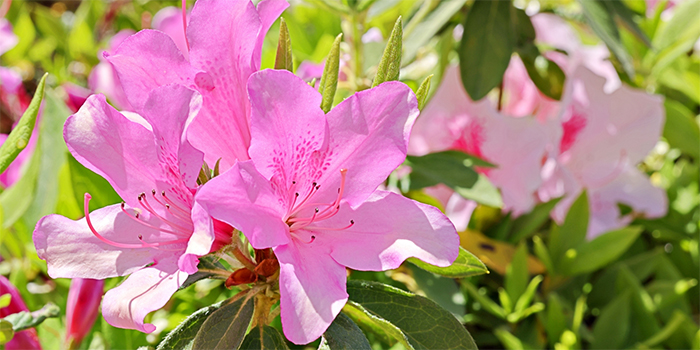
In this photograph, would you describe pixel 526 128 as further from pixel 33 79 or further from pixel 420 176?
pixel 33 79

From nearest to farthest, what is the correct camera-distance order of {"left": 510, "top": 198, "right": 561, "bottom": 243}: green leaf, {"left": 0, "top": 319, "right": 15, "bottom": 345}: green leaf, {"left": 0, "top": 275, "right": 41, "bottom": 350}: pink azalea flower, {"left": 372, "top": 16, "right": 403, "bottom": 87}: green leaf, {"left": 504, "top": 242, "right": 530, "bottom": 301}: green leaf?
{"left": 372, "top": 16, "right": 403, "bottom": 87}: green leaf → {"left": 0, "top": 319, "right": 15, "bottom": 345}: green leaf → {"left": 0, "top": 275, "right": 41, "bottom": 350}: pink azalea flower → {"left": 504, "top": 242, "right": 530, "bottom": 301}: green leaf → {"left": 510, "top": 198, "right": 561, "bottom": 243}: green leaf

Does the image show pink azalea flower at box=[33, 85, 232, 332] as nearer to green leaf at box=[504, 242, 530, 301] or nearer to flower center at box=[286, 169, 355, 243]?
flower center at box=[286, 169, 355, 243]

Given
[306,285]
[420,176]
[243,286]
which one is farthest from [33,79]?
[306,285]

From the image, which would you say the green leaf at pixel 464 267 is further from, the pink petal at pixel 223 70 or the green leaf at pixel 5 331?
the green leaf at pixel 5 331

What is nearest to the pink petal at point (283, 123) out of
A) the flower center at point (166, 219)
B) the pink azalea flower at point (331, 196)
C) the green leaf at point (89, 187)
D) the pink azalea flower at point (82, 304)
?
the pink azalea flower at point (331, 196)

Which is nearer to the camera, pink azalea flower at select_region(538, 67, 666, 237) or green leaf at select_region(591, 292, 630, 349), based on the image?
green leaf at select_region(591, 292, 630, 349)

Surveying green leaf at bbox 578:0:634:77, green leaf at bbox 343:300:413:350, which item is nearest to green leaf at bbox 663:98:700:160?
green leaf at bbox 578:0:634:77
